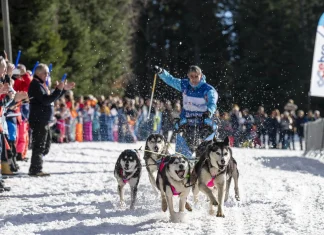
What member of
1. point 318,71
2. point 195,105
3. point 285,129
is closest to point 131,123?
point 285,129

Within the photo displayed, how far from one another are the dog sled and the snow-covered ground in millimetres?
615

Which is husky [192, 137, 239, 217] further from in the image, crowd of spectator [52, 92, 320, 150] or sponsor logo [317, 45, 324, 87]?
crowd of spectator [52, 92, 320, 150]

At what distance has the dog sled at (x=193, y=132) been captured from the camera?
673cm

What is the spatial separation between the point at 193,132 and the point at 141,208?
42.9 inches

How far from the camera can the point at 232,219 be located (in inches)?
218

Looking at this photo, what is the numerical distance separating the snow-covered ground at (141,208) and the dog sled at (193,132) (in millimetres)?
615

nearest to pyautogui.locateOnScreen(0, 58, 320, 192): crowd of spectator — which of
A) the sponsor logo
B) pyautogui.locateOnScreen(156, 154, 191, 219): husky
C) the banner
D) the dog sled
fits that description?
the banner

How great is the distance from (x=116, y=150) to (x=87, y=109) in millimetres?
3771

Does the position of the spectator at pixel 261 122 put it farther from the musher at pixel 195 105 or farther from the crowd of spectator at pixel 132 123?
the musher at pixel 195 105

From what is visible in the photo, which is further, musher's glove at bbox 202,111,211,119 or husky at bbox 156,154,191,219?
musher's glove at bbox 202,111,211,119

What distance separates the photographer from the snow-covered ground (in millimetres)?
5176

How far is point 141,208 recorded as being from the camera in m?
6.26

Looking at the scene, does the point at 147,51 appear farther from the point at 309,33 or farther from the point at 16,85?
the point at 16,85

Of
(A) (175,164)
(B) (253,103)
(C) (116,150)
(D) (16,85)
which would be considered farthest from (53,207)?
(B) (253,103)
